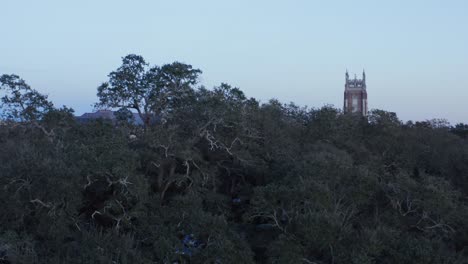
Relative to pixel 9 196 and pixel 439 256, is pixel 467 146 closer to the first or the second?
pixel 439 256

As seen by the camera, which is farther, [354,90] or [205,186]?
[354,90]

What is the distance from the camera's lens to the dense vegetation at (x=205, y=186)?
12.7m

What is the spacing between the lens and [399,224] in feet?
49.9

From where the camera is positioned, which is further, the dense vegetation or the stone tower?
the stone tower

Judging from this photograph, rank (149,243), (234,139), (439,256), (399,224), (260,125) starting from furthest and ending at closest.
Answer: (260,125), (234,139), (399,224), (149,243), (439,256)

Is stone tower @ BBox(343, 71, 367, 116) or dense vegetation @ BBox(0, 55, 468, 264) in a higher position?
stone tower @ BBox(343, 71, 367, 116)

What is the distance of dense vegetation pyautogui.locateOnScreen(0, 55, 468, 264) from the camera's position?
41.7 feet

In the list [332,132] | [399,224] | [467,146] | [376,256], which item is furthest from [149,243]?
[467,146]

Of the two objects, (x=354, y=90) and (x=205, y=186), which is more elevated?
(x=354, y=90)

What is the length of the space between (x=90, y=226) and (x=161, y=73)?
751 centimetres

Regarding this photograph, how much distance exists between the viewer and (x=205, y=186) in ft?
62.3

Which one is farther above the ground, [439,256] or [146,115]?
[146,115]

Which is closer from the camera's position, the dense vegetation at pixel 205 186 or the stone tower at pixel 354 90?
the dense vegetation at pixel 205 186

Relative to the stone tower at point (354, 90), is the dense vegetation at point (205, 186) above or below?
below
